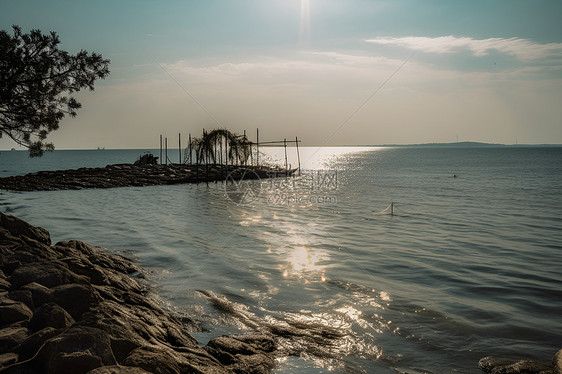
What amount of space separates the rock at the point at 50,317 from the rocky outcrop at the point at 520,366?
5.20m

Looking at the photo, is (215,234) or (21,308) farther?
(215,234)

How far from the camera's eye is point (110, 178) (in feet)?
120

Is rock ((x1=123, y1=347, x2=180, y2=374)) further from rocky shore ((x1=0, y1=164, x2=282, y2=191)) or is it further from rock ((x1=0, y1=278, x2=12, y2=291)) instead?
rocky shore ((x1=0, y1=164, x2=282, y2=191))

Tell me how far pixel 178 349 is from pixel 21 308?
1.82 metres

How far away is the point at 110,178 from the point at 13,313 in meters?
35.3

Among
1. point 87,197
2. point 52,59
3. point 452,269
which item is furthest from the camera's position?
point 87,197

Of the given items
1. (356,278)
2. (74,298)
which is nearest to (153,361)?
(74,298)

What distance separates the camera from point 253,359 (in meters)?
4.61

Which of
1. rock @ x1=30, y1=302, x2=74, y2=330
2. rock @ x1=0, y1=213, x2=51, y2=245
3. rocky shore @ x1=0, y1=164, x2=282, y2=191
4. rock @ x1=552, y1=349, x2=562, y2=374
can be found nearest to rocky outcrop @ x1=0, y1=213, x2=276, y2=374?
rock @ x1=30, y1=302, x2=74, y2=330

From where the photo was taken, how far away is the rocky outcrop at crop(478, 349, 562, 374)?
14.9 ft

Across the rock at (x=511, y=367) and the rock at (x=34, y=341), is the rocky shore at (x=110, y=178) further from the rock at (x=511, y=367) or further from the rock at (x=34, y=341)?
the rock at (x=511, y=367)

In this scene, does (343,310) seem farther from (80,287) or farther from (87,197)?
(87,197)

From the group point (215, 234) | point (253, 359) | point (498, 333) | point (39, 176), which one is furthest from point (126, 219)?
point (39, 176)

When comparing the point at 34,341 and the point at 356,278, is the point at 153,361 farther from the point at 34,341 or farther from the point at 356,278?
the point at 356,278
